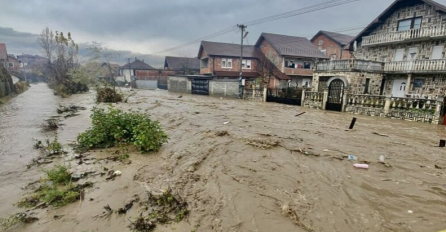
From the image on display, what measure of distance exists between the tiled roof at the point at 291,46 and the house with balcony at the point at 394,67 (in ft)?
36.2

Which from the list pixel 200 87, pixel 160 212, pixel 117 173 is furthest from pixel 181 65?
pixel 160 212

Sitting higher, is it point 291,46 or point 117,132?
point 291,46

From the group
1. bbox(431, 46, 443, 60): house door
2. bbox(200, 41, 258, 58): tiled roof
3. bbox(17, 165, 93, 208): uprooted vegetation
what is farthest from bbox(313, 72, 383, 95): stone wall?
bbox(17, 165, 93, 208): uprooted vegetation

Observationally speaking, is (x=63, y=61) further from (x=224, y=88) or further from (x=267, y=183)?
(x=267, y=183)

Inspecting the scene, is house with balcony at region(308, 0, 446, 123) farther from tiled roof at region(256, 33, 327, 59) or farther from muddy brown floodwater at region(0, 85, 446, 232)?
tiled roof at region(256, 33, 327, 59)

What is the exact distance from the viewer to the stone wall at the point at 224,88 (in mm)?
26359

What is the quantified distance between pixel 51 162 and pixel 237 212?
16.9ft

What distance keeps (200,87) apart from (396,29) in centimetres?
2306

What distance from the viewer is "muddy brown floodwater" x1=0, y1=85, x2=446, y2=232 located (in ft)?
11.0

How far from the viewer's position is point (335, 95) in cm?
1752

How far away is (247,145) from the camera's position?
7312 mm

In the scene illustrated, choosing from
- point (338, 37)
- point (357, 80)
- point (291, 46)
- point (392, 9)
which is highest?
point (338, 37)

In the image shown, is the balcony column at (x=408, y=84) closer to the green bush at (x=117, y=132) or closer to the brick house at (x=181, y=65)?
the green bush at (x=117, y=132)

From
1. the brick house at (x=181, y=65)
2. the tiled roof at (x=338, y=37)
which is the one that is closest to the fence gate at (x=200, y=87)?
the brick house at (x=181, y=65)
